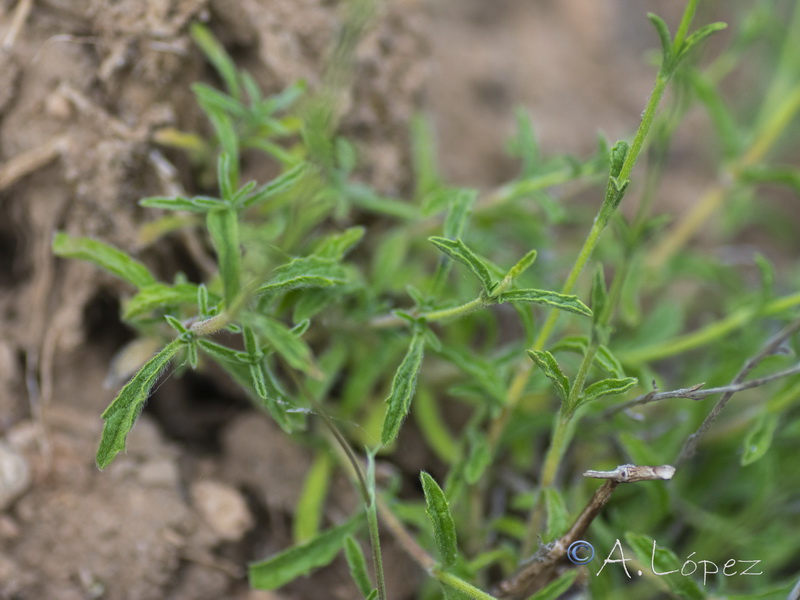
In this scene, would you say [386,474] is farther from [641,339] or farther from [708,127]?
[708,127]

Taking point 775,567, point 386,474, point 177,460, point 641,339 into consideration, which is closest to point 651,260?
point 641,339

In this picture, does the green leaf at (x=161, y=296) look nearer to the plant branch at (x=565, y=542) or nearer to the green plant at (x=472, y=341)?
the green plant at (x=472, y=341)

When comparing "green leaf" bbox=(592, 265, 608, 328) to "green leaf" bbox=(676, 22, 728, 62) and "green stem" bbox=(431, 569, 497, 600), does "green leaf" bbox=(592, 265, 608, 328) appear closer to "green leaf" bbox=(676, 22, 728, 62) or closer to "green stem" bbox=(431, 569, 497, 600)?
"green leaf" bbox=(676, 22, 728, 62)

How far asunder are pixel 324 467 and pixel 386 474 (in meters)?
0.18

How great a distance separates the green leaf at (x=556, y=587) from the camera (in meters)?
1.58

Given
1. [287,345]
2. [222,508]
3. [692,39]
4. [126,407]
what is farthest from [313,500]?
[692,39]

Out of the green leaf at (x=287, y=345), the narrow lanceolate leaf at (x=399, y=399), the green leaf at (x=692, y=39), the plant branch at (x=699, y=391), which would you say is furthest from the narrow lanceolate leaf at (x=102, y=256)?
the green leaf at (x=692, y=39)

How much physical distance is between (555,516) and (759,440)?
579 mm

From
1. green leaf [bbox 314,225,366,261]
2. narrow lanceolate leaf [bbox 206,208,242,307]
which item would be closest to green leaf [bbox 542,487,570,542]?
green leaf [bbox 314,225,366,261]

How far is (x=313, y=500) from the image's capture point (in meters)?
2.07

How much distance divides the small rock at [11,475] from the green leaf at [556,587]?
133cm

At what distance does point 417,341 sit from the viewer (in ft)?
5.40

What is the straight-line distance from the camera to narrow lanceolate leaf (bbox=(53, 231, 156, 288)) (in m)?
1.78

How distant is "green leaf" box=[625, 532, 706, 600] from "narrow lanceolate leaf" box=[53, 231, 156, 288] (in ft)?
4.29
